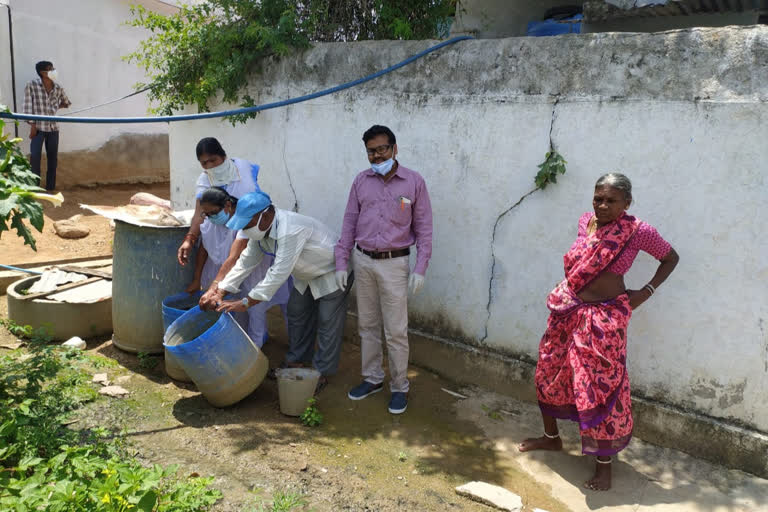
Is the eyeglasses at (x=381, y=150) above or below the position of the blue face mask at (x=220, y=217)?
above

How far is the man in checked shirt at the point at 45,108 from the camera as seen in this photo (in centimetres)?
861

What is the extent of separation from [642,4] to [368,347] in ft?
13.9

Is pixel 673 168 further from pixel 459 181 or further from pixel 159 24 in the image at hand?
pixel 159 24

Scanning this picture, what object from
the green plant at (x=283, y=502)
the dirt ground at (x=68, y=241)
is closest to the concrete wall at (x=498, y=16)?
the dirt ground at (x=68, y=241)

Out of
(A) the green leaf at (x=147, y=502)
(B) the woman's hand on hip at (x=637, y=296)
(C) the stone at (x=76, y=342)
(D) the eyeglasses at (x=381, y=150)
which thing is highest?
(D) the eyeglasses at (x=381, y=150)

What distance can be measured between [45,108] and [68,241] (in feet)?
8.00

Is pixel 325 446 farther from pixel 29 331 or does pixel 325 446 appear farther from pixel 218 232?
pixel 29 331

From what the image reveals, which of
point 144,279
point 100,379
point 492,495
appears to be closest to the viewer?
point 492,495

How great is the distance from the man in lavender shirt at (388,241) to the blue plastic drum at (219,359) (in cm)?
75

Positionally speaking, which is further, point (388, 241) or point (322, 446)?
point (388, 241)

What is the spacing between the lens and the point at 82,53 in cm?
986

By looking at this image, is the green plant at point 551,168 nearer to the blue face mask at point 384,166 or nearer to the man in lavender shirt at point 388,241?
the man in lavender shirt at point 388,241

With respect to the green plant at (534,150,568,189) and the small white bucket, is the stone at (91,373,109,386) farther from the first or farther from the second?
the green plant at (534,150,568,189)

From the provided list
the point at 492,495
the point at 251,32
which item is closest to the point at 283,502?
the point at 492,495
